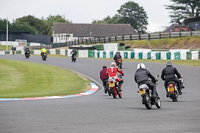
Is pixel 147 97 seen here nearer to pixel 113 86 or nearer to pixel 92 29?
pixel 113 86

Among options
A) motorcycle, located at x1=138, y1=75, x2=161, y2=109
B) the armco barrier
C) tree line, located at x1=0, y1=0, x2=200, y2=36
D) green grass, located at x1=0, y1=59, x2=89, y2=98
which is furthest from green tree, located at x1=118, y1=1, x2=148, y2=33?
motorcycle, located at x1=138, y1=75, x2=161, y2=109

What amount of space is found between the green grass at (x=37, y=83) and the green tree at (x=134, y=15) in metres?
105


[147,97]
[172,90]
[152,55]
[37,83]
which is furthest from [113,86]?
[152,55]

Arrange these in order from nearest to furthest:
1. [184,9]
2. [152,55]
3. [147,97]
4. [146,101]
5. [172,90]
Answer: [146,101] → [147,97] → [172,90] → [152,55] → [184,9]

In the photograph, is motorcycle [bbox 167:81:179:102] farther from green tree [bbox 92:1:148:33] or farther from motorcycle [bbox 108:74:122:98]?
green tree [bbox 92:1:148:33]

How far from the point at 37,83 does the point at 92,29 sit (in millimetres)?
102595

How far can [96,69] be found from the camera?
35375 millimetres

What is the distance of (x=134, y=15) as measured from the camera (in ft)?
446

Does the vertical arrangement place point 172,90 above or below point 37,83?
above

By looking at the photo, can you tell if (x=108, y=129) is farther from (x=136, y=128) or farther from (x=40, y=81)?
(x=40, y=81)

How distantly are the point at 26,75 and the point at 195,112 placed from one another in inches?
739

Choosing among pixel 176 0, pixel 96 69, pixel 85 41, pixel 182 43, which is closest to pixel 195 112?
pixel 96 69

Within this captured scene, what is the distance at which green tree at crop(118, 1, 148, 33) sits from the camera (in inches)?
5290

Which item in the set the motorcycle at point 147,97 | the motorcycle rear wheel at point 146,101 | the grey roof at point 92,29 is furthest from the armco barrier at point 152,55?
the grey roof at point 92,29
